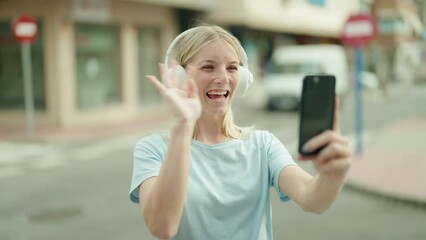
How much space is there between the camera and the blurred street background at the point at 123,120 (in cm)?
668

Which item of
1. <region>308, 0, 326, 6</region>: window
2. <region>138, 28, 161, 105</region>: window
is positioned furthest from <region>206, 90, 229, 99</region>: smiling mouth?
<region>308, 0, 326, 6</region>: window

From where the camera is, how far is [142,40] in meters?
20.4

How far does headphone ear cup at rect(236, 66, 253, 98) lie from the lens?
2.08 m

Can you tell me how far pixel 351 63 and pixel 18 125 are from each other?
3690 cm

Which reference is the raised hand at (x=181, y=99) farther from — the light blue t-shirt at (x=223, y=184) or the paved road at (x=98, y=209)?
the paved road at (x=98, y=209)

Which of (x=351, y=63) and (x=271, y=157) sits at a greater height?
(x=271, y=157)

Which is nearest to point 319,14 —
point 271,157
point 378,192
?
point 378,192

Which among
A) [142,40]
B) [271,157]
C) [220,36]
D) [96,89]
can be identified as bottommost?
[96,89]

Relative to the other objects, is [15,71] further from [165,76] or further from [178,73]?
[165,76]

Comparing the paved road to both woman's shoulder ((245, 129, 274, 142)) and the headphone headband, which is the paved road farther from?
the headphone headband

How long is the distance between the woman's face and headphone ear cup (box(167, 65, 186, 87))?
0.05 meters

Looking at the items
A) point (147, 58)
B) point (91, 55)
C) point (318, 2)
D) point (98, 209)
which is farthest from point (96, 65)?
point (318, 2)

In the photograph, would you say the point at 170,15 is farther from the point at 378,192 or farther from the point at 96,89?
the point at 378,192

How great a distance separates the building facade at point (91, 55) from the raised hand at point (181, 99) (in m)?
14.9
